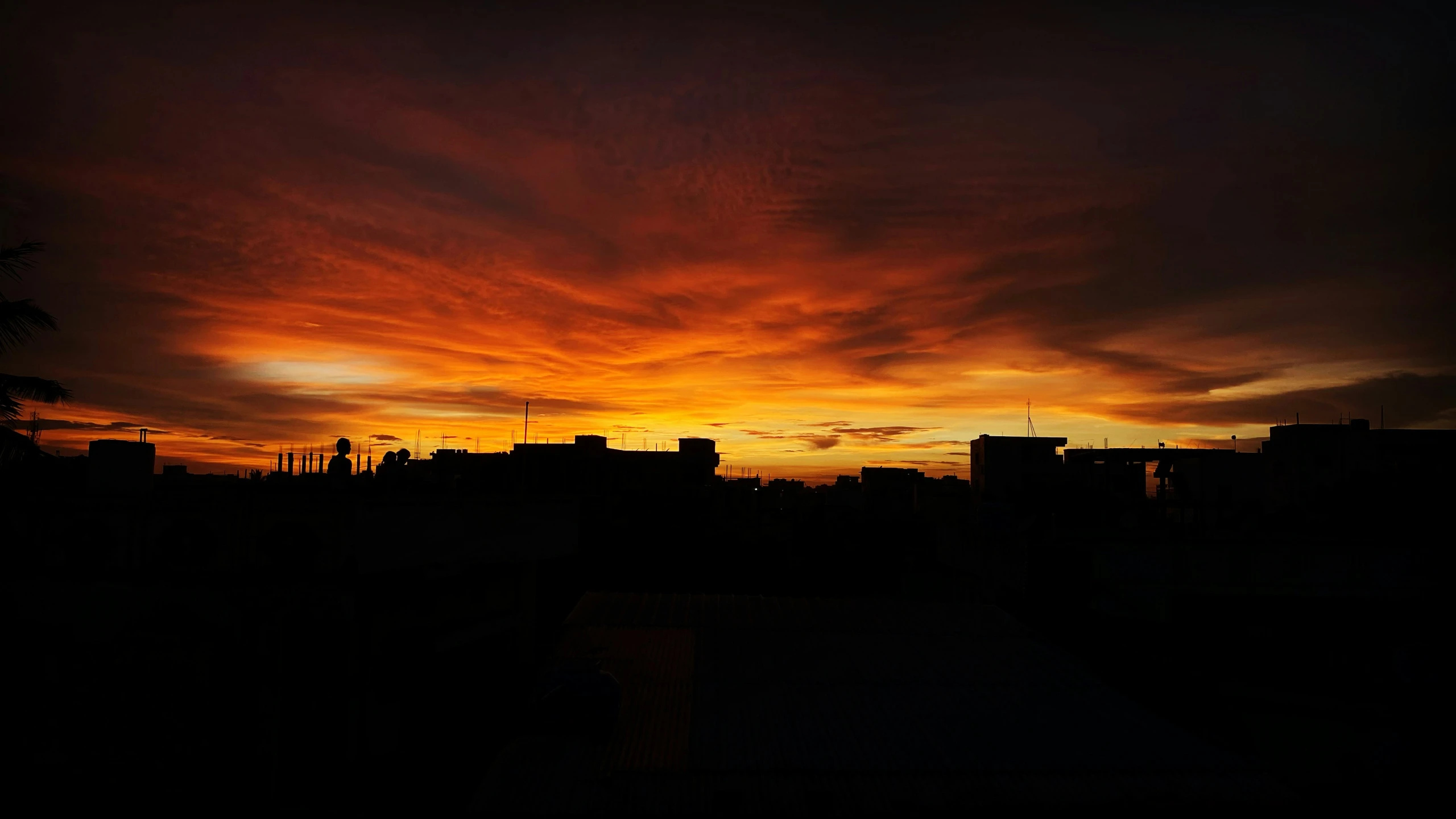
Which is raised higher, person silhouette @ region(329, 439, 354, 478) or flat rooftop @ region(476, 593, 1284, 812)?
person silhouette @ region(329, 439, 354, 478)

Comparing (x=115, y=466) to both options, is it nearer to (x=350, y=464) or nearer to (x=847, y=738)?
(x=350, y=464)

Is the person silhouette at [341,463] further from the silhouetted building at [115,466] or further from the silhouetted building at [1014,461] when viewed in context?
the silhouetted building at [1014,461]

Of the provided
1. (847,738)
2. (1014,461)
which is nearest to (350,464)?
(847,738)

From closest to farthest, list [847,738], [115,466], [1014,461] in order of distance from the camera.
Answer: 1. [847,738]
2. [115,466]
3. [1014,461]

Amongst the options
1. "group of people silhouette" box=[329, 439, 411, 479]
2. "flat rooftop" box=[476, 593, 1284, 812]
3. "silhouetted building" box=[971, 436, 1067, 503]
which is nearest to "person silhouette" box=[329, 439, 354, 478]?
"group of people silhouette" box=[329, 439, 411, 479]

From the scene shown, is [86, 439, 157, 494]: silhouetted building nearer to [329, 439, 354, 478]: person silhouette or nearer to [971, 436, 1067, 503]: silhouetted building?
[329, 439, 354, 478]: person silhouette

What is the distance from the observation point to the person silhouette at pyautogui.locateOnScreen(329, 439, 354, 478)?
95.1 feet

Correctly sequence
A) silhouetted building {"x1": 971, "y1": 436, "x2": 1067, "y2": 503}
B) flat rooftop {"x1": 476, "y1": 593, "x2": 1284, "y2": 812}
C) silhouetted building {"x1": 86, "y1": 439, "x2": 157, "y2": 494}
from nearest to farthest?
flat rooftop {"x1": 476, "y1": 593, "x2": 1284, "y2": 812}, silhouetted building {"x1": 86, "y1": 439, "x2": 157, "y2": 494}, silhouetted building {"x1": 971, "y1": 436, "x2": 1067, "y2": 503}

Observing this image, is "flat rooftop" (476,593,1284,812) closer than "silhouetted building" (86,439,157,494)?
Yes

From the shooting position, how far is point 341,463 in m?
29.3

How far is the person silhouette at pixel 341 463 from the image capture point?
2900 centimetres

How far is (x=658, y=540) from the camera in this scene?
6512 centimetres

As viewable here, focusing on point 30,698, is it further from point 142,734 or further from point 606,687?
point 606,687

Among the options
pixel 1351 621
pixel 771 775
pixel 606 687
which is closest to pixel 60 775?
pixel 606 687
